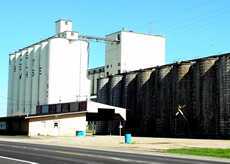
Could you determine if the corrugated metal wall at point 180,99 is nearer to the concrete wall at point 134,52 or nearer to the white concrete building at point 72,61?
the concrete wall at point 134,52

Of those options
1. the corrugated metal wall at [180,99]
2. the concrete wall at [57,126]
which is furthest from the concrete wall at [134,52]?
the concrete wall at [57,126]

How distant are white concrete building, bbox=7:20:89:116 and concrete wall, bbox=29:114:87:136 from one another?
109ft

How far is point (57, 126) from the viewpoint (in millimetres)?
86812

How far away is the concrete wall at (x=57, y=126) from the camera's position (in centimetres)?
8544

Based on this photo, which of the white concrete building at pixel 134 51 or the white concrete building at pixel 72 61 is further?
the white concrete building at pixel 134 51

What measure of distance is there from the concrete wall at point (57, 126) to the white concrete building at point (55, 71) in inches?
1304

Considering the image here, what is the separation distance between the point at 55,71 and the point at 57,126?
35840 mm

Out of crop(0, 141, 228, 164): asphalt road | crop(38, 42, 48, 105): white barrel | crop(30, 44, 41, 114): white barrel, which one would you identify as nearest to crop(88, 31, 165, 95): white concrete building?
crop(38, 42, 48, 105): white barrel

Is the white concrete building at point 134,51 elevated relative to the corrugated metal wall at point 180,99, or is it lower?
elevated

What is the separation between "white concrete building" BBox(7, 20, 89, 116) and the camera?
397 feet

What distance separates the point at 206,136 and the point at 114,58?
56534mm

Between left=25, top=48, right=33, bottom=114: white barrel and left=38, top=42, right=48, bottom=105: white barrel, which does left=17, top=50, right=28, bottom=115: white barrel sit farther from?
left=38, top=42, right=48, bottom=105: white barrel

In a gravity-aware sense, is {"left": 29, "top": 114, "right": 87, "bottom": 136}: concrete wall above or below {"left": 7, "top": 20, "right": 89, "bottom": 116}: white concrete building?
below

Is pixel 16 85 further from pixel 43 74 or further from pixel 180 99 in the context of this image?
pixel 180 99
